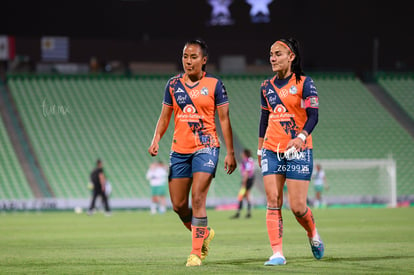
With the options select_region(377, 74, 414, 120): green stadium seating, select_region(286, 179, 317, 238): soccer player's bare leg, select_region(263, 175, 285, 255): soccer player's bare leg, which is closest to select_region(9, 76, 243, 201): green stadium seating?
select_region(377, 74, 414, 120): green stadium seating

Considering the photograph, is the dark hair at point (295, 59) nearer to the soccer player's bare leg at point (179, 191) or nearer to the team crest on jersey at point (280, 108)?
the team crest on jersey at point (280, 108)

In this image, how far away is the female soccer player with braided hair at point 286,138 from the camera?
9406mm

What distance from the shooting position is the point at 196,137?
9.43m

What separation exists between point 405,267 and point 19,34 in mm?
34076

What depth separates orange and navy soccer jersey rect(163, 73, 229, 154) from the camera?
942 centimetres

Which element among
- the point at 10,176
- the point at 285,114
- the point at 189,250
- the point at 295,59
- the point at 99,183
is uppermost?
the point at 295,59

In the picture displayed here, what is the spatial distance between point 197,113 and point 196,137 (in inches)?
11.2

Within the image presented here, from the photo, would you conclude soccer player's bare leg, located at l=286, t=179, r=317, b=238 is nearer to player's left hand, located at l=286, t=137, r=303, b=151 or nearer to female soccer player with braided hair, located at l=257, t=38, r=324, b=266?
female soccer player with braided hair, located at l=257, t=38, r=324, b=266

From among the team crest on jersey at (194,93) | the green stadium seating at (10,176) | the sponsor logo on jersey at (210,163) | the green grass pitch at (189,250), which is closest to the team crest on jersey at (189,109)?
the team crest on jersey at (194,93)

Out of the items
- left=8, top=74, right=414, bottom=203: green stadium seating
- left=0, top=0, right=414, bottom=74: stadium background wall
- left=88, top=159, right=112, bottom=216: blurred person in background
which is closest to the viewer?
left=88, top=159, right=112, bottom=216: blurred person in background

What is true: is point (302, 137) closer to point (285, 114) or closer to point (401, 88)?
point (285, 114)

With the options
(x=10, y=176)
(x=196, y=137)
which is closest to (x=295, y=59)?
(x=196, y=137)

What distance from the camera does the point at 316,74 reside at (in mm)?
43000

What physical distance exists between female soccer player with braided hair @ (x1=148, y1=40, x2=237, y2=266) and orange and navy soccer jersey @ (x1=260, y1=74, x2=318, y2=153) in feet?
1.79
